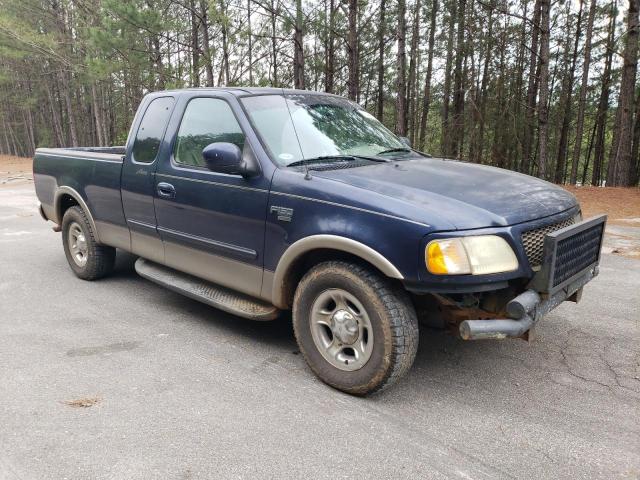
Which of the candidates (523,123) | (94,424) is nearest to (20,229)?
(94,424)

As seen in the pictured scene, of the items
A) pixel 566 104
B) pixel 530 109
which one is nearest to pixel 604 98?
pixel 566 104

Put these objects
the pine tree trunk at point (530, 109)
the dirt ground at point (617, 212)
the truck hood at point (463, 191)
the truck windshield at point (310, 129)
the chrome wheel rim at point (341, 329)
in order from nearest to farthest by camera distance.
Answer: the truck hood at point (463, 191), the chrome wheel rim at point (341, 329), the truck windshield at point (310, 129), the dirt ground at point (617, 212), the pine tree trunk at point (530, 109)

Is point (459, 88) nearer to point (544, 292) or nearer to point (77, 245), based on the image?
point (77, 245)

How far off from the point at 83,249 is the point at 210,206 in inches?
103

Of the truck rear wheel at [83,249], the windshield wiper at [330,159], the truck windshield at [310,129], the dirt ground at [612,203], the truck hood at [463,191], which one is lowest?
the dirt ground at [612,203]

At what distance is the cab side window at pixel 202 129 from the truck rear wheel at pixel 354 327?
4.26 ft

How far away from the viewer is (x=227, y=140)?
12.6 feet

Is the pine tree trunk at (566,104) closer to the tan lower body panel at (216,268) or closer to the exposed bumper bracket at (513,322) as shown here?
the tan lower body panel at (216,268)

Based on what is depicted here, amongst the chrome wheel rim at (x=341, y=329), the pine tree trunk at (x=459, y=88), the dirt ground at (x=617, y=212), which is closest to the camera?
the chrome wheel rim at (x=341, y=329)

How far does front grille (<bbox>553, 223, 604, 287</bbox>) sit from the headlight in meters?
0.43

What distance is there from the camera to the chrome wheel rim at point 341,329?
9.98ft

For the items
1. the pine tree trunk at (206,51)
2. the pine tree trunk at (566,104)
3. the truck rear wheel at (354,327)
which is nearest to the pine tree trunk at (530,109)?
the pine tree trunk at (566,104)

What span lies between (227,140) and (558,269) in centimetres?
248

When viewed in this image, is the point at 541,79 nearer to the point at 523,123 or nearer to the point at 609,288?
the point at 523,123
